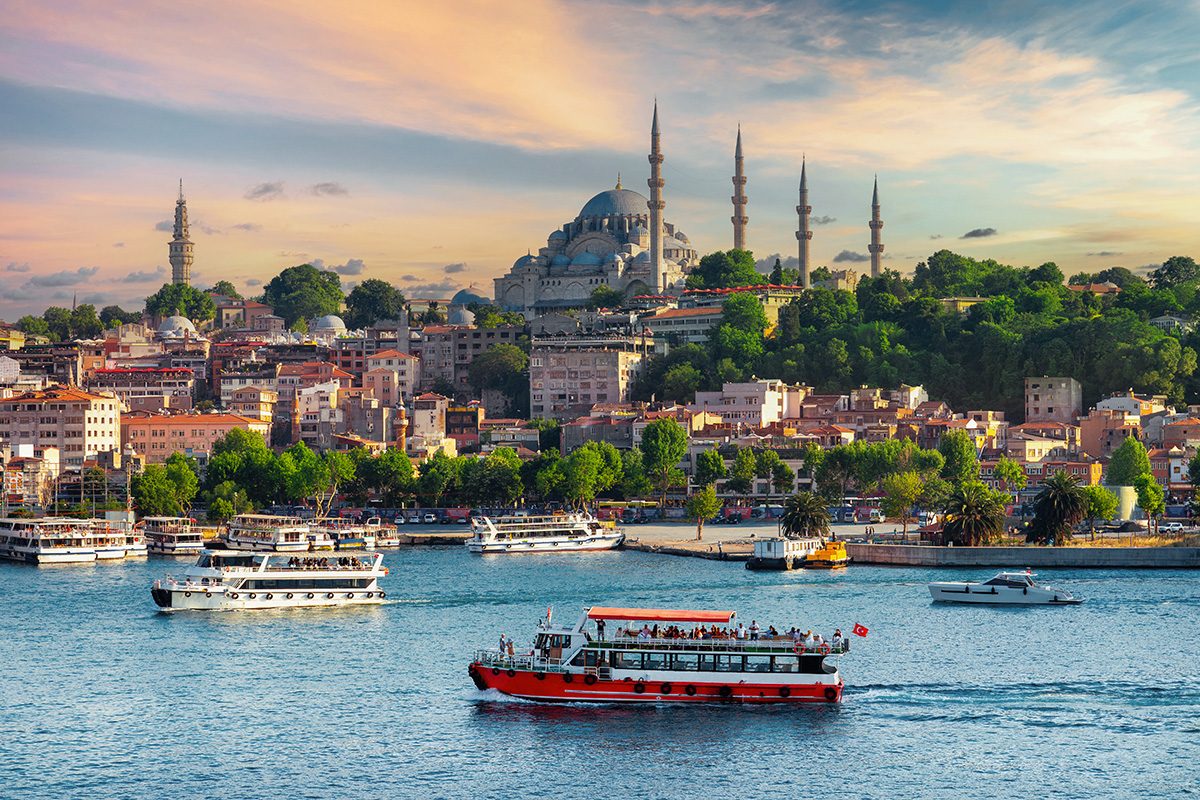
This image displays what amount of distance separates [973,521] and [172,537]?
24.9 metres

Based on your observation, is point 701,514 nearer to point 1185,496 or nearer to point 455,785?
point 1185,496

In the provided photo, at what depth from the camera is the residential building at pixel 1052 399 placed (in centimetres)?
7750

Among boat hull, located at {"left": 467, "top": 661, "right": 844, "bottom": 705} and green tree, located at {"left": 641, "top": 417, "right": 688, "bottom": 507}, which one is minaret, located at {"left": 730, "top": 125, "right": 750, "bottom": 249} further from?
boat hull, located at {"left": 467, "top": 661, "right": 844, "bottom": 705}

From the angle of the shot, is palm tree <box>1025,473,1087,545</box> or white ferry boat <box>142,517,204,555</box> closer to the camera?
palm tree <box>1025,473,1087,545</box>

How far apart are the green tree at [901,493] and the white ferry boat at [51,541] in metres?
24.4

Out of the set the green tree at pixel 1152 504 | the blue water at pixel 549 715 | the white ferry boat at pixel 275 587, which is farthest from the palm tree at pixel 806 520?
the white ferry boat at pixel 275 587

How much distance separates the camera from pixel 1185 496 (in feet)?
215

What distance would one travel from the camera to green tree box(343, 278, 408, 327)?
11694 centimetres

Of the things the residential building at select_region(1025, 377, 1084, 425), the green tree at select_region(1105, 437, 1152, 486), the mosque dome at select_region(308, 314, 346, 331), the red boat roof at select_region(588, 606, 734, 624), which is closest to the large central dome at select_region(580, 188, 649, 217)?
the mosque dome at select_region(308, 314, 346, 331)

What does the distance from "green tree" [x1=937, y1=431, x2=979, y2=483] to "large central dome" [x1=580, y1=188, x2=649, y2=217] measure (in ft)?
168

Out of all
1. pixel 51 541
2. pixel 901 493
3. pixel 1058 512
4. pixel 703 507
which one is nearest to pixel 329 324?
pixel 703 507

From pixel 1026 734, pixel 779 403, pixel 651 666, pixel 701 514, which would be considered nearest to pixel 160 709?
pixel 651 666

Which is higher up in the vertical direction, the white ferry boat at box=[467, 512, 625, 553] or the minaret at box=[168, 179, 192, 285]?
the minaret at box=[168, 179, 192, 285]

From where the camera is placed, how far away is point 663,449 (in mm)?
69875
